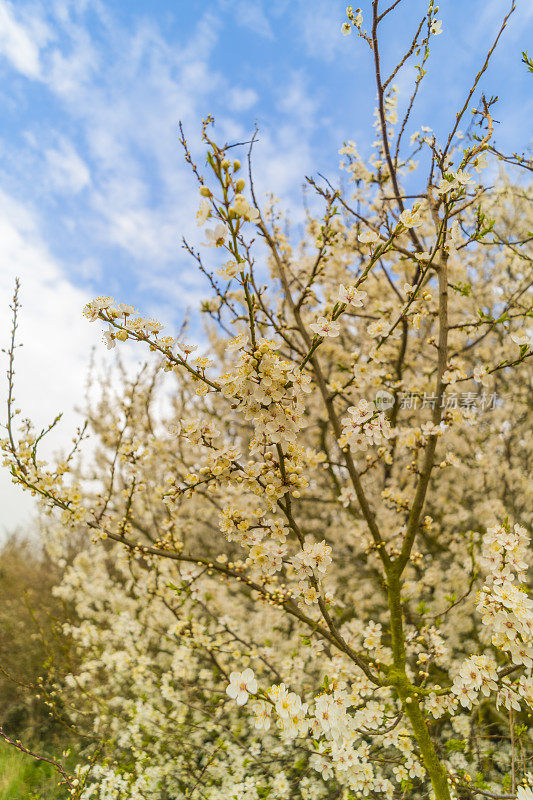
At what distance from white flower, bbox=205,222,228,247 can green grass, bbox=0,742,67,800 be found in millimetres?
5003

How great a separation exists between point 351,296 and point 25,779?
6293mm

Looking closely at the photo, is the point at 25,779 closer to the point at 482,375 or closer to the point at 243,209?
the point at 482,375

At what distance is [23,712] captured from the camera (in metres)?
6.71

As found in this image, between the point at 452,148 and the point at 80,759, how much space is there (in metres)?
8.23

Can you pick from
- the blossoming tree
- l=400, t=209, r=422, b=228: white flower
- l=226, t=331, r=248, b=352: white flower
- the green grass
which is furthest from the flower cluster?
the green grass

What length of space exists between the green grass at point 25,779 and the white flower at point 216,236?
16.4ft

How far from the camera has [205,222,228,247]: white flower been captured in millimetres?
1512

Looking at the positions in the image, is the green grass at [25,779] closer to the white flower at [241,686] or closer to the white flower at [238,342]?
the white flower at [241,686]

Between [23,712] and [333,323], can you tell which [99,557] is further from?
[333,323]

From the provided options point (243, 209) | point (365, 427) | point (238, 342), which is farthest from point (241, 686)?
point (243, 209)

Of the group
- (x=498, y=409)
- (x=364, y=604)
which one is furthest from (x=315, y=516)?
(x=498, y=409)

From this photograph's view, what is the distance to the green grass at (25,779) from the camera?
4.28 m

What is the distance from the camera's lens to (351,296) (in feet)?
6.03

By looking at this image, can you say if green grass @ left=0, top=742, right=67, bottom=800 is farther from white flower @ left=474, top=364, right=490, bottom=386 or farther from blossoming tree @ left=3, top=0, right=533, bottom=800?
white flower @ left=474, top=364, right=490, bottom=386
